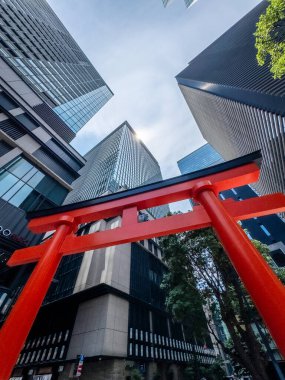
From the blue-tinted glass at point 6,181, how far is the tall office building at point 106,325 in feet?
33.8

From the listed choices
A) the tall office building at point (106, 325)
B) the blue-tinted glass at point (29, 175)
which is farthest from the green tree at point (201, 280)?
the blue-tinted glass at point (29, 175)

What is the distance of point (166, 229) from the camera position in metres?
4.50

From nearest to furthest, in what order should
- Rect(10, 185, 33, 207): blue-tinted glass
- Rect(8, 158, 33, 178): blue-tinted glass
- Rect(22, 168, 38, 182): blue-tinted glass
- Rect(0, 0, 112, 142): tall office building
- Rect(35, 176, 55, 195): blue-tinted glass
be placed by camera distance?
Answer: Rect(10, 185, 33, 207): blue-tinted glass, Rect(8, 158, 33, 178): blue-tinted glass, Rect(22, 168, 38, 182): blue-tinted glass, Rect(35, 176, 55, 195): blue-tinted glass, Rect(0, 0, 112, 142): tall office building

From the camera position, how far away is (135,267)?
22281 millimetres

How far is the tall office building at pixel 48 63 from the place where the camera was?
87.6ft

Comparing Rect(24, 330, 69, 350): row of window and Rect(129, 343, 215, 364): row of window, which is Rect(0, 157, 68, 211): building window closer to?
Rect(24, 330, 69, 350): row of window

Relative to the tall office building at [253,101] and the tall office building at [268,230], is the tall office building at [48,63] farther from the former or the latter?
the tall office building at [268,230]

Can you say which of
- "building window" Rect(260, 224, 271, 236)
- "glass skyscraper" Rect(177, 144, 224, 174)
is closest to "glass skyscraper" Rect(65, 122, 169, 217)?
"glass skyscraper" Rect(177, 144, 224, 174)

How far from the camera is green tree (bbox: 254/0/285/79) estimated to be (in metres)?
8.00

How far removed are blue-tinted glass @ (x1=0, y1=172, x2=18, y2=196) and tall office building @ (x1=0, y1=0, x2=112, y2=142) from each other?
33.0 ft

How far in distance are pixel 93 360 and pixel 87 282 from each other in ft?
19.1

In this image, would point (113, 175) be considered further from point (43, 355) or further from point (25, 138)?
point (43, 355)

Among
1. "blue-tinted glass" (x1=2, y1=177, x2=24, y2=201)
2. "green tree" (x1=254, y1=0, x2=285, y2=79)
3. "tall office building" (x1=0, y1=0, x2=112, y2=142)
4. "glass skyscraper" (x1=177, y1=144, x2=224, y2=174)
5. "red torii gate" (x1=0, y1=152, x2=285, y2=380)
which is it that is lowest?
"red torii gate" (x1=0, y1=152, x2=285, y2=380)

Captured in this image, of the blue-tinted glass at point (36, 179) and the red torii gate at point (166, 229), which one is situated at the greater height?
the blue-tinted glass at point (36, 179)
